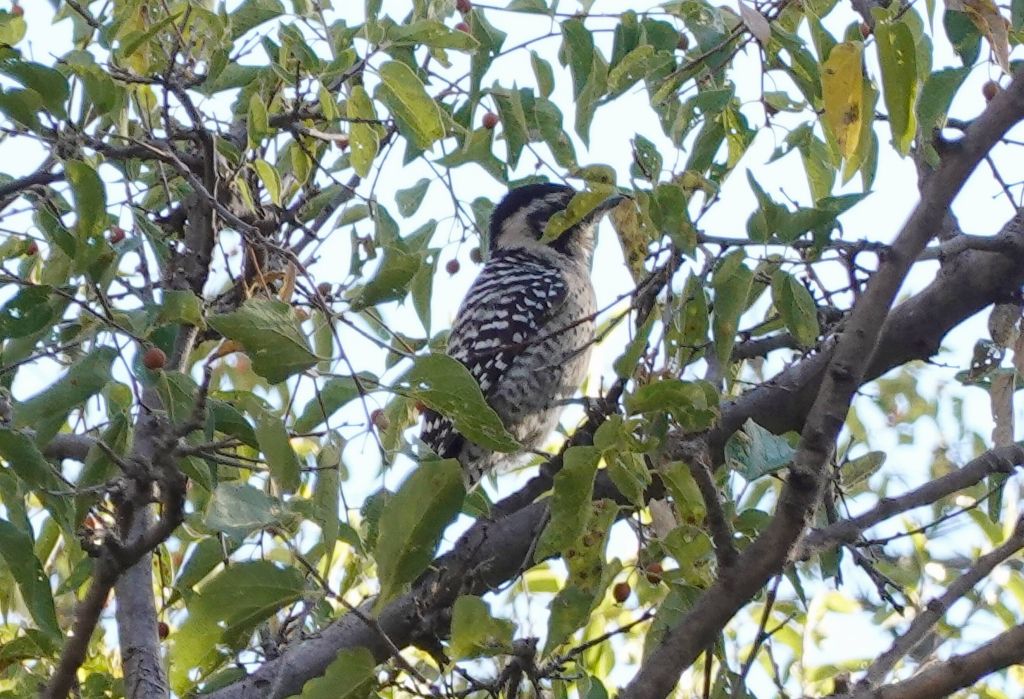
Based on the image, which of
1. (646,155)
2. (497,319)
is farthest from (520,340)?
(646,155)

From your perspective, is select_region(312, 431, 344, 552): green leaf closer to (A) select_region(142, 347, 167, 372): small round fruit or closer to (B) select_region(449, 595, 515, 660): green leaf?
(B) select_region(449, 595, 515, 660): green leaf

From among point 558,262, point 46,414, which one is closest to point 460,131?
point 46,414

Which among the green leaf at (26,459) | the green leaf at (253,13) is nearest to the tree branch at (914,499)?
the green leaf at (26,459)

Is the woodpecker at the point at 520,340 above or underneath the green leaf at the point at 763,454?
above

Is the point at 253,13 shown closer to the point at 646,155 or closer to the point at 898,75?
the point at 646,155

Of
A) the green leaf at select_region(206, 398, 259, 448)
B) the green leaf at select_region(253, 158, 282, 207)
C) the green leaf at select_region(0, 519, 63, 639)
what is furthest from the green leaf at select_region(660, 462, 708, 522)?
the green leaf at select_region(253, 158, 282, 207)

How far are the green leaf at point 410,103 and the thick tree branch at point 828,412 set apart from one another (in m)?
1.06

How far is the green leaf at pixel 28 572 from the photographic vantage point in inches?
91.4

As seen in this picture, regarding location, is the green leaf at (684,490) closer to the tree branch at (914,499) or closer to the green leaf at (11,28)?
the tree branch at (914,499)

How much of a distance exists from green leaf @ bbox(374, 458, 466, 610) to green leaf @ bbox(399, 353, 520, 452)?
124mm

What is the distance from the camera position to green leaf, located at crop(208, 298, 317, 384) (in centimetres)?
200

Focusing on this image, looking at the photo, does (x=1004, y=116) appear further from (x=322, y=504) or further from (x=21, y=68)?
(x=21, y=68)

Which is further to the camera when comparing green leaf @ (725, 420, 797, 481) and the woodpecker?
the woodpecker

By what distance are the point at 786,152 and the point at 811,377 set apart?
1.72ft
